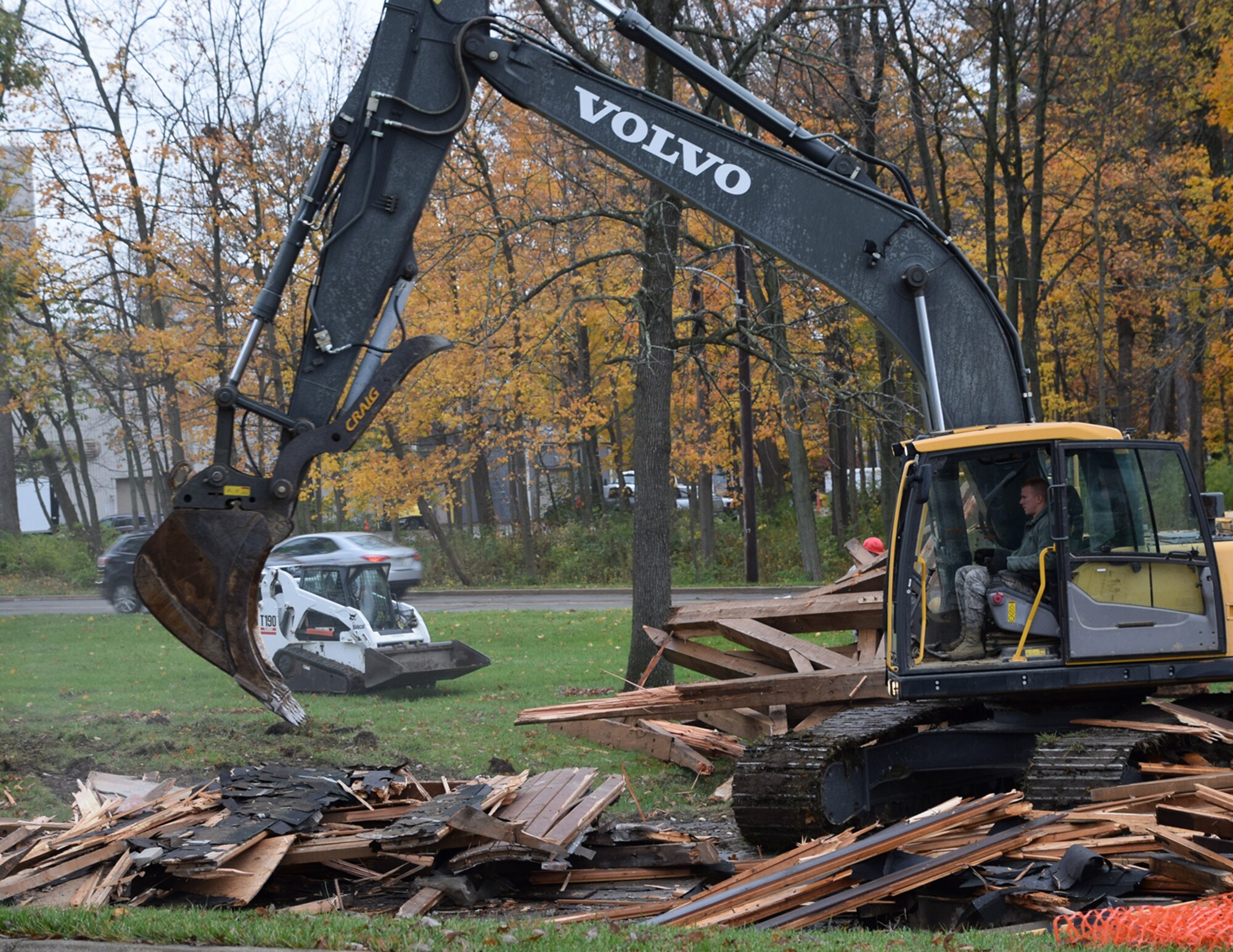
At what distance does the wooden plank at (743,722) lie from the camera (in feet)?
35.3

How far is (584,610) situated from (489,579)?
9.08m

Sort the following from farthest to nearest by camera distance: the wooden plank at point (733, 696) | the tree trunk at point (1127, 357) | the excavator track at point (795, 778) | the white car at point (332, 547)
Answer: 1. the tree trunk at point (1127, 357)
2. the white car at point (332, 547)
3. the wooden plank at point (733, 696)
4. the excavator track at point (795, 778)

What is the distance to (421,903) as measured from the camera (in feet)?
20.4

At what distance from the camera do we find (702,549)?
31.6 m

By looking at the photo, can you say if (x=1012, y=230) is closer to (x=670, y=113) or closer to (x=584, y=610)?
(x=584, y=610)

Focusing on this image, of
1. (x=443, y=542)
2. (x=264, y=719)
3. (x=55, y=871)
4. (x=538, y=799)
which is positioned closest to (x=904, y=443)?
(x=538, y=799)

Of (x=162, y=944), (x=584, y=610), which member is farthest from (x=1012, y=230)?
(x=162, y=944)

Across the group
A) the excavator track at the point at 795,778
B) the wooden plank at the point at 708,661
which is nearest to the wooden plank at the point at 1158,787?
the excavator track at the point at 795,778

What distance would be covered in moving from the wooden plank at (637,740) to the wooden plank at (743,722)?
40 cm

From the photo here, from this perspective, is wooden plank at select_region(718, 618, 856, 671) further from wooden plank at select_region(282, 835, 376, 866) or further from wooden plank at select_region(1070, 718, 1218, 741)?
wooden plank at select_region(282, 835, 376, 866)

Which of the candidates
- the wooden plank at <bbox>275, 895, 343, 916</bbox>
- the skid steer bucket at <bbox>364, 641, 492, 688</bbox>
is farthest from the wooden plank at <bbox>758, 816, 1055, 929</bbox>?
the skid steer bucket at <bbox>364, 641, 492, 688</bbox>

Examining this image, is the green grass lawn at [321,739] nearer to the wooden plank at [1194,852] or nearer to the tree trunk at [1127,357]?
the wooden plank at [1194,852]

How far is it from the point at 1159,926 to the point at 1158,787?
70.1 inches

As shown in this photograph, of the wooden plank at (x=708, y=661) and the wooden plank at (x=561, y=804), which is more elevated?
the wooden plank at (x=708, y=661)
